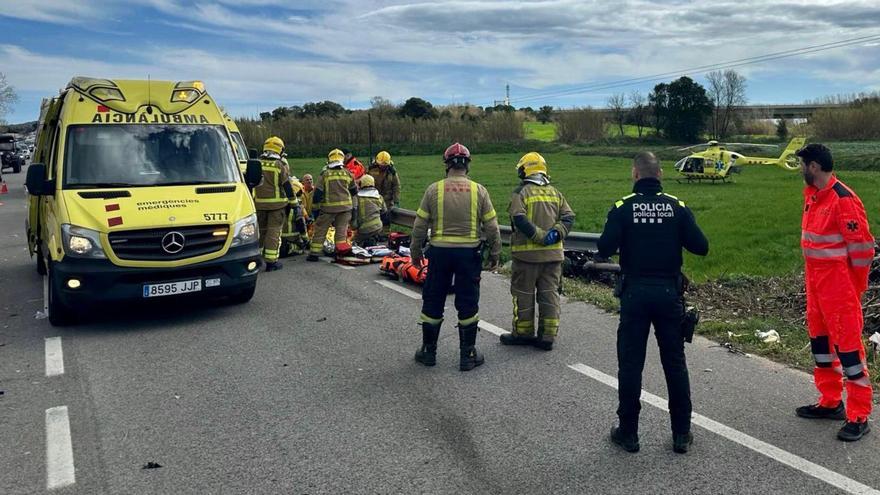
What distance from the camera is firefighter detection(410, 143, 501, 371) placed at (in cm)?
652

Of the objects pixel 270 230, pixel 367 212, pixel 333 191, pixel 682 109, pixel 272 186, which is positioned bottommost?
pixel 270 230

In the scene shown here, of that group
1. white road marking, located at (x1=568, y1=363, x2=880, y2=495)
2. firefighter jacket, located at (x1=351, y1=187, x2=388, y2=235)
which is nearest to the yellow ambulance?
firefighter jacket, located at (x1=351, y1=187, x2=388, y2=235)

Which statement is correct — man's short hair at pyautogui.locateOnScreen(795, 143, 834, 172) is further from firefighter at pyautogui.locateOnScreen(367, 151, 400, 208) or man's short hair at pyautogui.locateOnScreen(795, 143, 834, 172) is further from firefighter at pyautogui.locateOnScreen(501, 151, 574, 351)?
firefighter at pyautogui.locateOnScreen(367, 151, 400, 208)

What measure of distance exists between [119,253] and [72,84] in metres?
2.83

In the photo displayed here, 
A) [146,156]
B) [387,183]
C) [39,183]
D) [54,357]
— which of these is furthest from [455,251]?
[387,183]

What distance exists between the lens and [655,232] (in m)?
4.73

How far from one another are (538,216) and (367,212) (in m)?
6.53

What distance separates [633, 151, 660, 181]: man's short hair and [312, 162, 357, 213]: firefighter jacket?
796 cm

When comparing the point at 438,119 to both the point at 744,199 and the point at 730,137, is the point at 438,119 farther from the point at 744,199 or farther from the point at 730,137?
the point at 744,199

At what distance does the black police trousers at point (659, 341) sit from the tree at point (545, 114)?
7458cm

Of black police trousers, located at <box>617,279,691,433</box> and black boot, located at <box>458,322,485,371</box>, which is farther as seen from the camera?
black boot, located at <box>458,322,485,371</box>

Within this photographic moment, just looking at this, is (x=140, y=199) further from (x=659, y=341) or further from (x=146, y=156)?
(x=659, y=341)

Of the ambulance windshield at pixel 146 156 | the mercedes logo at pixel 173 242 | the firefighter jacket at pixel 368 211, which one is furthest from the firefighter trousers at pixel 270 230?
the mercedes logo at pixel 173 242

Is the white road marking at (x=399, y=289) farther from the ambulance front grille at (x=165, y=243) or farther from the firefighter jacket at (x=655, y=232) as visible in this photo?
the firefighter jacket at (x=655, y=232)
